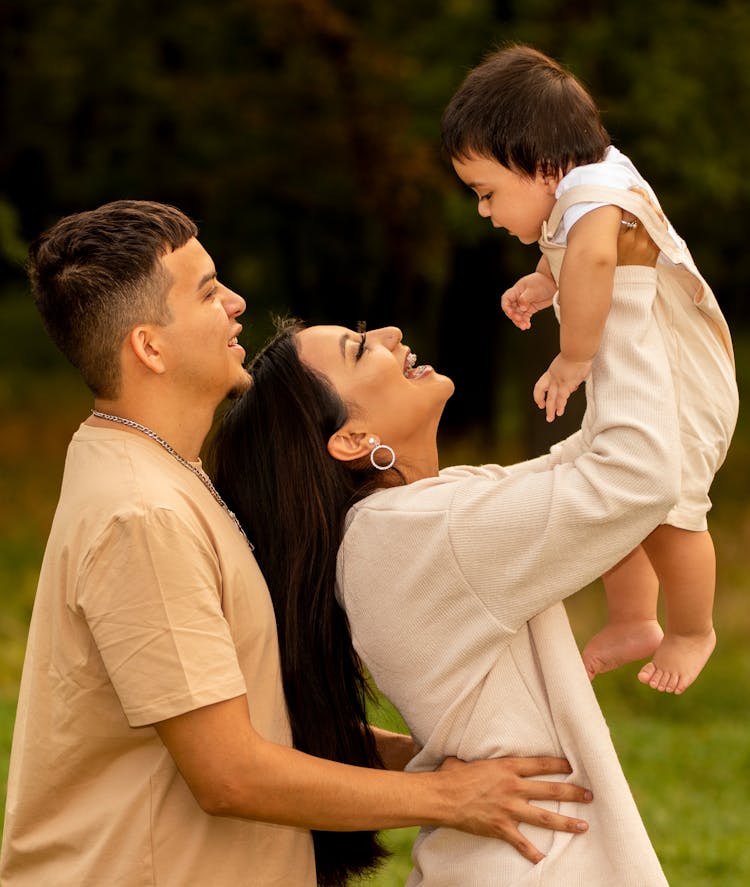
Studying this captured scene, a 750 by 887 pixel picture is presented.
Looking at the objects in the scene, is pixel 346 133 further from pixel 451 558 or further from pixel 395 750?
pixel 451 558

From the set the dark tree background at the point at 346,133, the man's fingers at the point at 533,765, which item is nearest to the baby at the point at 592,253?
the man's fingers at the point at 533,765

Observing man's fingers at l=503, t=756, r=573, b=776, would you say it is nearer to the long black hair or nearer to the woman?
the woman

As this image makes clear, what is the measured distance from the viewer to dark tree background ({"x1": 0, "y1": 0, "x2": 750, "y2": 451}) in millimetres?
11570

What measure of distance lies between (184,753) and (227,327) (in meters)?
0.86

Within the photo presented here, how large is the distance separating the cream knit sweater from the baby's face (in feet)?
0.98

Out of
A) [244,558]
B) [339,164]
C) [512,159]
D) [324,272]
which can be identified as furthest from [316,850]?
[324,272]

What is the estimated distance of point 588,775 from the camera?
2607mm

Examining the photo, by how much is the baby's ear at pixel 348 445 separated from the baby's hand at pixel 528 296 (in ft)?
1.65

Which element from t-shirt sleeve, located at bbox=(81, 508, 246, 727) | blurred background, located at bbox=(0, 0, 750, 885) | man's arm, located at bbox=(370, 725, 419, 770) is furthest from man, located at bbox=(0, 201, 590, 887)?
blurred background, located at bbox=(0, 0, 750, 885)

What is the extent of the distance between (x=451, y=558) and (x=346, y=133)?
1070 centimetres

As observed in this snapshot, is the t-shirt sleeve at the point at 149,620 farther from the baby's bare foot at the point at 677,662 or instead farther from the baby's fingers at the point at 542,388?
the baby's bare foot at the point at 677,662

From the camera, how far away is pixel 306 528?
285cm

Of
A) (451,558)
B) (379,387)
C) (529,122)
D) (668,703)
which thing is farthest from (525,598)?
(668,703)

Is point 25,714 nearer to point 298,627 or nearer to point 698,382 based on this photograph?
point 298,627
